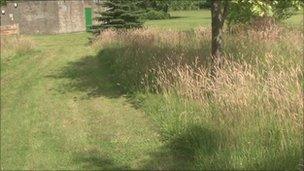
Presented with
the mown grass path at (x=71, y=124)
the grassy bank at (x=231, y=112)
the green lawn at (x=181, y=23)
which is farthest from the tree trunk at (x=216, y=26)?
the green lawn at (x=181, y=23)

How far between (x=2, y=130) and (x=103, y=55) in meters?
9.07

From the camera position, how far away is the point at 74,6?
39062 millimetres

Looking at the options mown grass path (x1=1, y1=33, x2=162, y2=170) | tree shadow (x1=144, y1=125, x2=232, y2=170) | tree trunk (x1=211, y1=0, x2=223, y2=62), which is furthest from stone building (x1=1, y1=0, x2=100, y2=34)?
tree shadow (x1=144, y1=125, x2=232, y2=170)

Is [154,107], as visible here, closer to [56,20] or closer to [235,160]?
[235,160]

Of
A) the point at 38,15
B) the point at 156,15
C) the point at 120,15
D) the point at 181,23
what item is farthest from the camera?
the point at 156,15

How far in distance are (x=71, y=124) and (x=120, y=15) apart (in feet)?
51.3

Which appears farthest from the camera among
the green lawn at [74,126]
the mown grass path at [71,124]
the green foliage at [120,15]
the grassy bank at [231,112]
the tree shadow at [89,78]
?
the green foliage at [120,15]

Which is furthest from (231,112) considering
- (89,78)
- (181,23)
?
(181,23)

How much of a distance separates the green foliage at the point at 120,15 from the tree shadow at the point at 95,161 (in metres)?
17.3

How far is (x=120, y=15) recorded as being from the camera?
25891mm

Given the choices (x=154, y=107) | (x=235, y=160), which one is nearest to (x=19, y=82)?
(x=154, y=107)

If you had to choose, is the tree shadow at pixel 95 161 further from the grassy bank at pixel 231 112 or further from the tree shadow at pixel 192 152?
the grassy bank at pixel 231 112

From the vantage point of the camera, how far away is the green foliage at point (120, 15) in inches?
1009

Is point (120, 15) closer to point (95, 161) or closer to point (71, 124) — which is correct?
point (71, 124)
